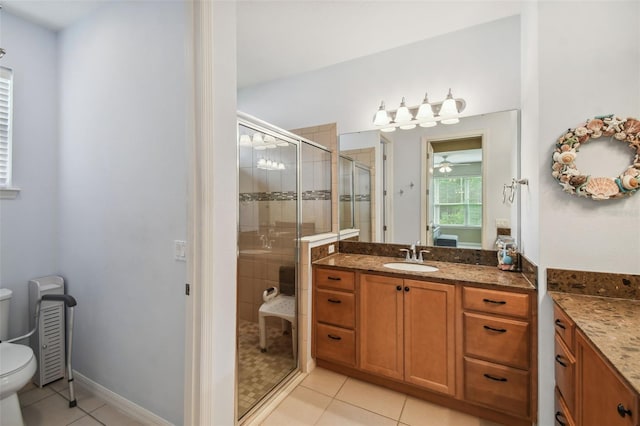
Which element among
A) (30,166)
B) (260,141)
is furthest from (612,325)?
(30,166)

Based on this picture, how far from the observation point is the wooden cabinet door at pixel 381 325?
188 cm

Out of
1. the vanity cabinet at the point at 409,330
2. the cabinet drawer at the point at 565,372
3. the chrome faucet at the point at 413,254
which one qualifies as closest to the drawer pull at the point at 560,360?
the cabinet drawer at the point at 565,372

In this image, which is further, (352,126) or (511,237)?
(352,126)

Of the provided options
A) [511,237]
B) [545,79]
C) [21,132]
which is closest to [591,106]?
[545,79]

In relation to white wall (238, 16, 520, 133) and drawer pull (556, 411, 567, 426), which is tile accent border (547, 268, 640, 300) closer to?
drawer pull (556, 411, 567, 426)

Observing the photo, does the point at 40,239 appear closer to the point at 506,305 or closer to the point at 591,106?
the point at 506,305

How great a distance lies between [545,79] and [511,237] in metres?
1.09

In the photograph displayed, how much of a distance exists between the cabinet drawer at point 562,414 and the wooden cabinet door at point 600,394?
5.1 inches

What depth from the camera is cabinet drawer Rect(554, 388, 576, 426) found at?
1.19 meters

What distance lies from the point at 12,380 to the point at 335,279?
191cm

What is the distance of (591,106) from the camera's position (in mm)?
1348

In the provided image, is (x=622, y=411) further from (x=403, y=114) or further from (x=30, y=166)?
(x=30, y=166)

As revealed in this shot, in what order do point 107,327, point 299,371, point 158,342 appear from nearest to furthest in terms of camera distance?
point 158,342 < point 107,327 < point 299,371

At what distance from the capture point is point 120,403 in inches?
64.7
